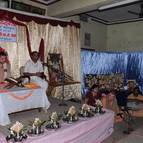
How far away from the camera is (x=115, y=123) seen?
5102 millimetres

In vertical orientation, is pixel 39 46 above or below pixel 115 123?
above

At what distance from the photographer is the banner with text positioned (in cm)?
537

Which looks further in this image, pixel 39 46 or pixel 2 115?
pixel 39 46

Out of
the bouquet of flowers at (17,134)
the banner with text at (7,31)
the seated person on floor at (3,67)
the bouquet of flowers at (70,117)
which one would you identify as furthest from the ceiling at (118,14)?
the bouquet of flowers at (17,134)

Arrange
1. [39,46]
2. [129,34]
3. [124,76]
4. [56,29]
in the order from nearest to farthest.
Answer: [39,46] → [56,29] → [124,76] → [129,34]

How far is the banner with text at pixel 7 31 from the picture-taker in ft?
17.6

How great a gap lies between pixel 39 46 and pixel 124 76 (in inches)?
118

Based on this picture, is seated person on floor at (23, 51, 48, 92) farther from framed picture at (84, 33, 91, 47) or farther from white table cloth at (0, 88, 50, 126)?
framed picture at (84, 33, 91, 47)

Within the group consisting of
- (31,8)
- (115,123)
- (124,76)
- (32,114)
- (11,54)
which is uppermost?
(31,8)

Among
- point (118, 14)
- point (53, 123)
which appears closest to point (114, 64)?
point (118, 14)

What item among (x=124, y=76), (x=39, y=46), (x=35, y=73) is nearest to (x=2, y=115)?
(x=35, y=73)

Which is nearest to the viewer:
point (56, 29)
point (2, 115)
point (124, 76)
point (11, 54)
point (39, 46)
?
point (2, 115)

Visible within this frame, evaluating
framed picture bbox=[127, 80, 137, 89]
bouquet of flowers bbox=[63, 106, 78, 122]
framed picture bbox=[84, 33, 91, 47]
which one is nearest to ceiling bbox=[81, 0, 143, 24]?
framed picture bbox=[84, 33, 91, 47]

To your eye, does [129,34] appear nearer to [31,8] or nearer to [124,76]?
[124,76]
